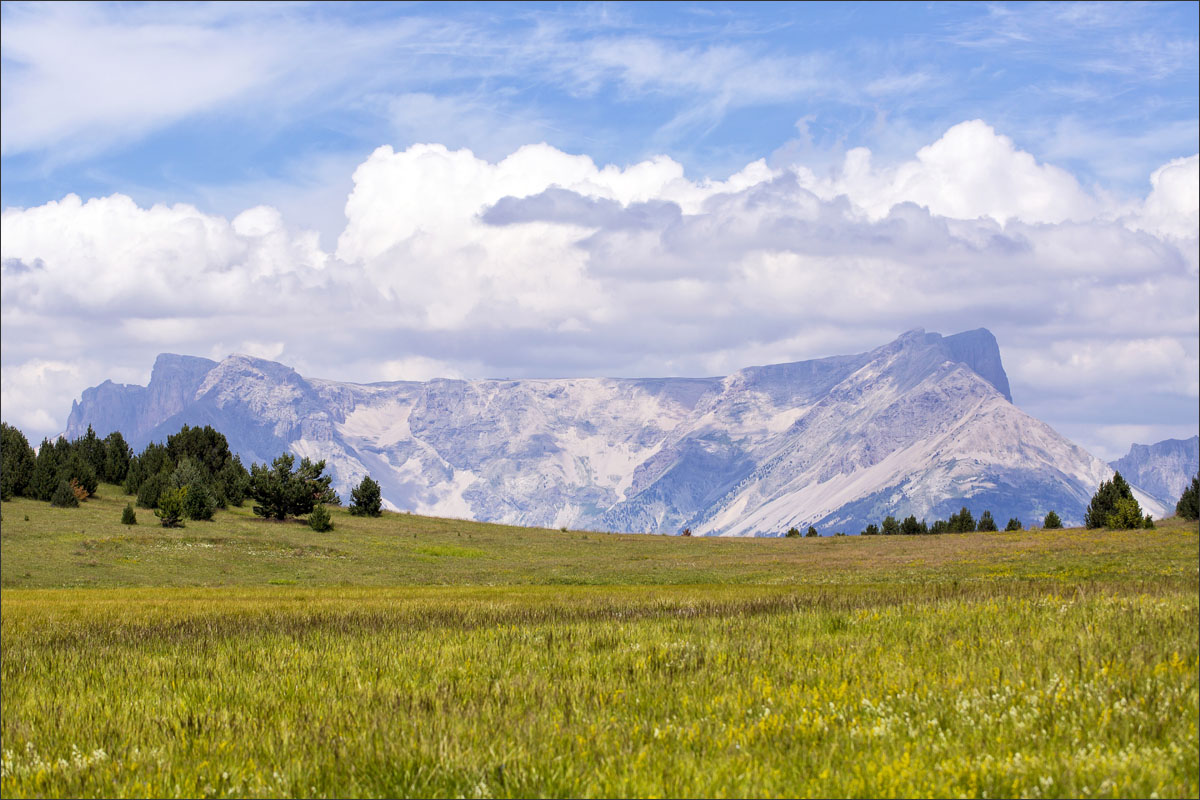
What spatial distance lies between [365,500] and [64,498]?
29.8 m

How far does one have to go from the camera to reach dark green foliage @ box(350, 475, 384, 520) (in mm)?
96250

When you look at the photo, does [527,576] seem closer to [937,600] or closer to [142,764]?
[937,600]

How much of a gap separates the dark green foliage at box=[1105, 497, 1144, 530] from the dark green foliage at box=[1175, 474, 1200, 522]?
647cm

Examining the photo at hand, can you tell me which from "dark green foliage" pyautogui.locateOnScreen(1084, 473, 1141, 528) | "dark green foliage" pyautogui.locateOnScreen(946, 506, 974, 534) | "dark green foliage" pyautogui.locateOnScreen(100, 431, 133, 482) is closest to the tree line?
"dark green foliage" pyautogui.locateOnScreen(100, 431, 133, 482)

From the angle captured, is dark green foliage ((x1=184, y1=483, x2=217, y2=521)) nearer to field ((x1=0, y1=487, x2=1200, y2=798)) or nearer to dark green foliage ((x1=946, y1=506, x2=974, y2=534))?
field ((x1=0, y1=487, x2=1200, y2=798))

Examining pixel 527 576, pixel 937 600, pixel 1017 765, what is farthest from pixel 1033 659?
pixel 527 576

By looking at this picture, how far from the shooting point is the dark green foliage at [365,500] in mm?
96250

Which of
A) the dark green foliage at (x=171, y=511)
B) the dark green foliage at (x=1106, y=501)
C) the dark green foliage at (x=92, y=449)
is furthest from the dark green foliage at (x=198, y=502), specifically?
the dark green foliage at (x=1106, y=501)

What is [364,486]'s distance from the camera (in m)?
96.5

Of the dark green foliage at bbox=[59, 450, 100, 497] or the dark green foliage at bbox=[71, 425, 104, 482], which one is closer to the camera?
the dark green foliage at bbox=[59, 450, 100, 497]

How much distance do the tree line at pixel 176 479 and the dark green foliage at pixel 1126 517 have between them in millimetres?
63865

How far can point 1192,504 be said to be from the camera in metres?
74.4

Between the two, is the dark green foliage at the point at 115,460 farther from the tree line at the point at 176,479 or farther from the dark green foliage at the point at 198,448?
the dark green foliage at the point at 198,448

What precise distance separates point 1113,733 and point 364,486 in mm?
94673
